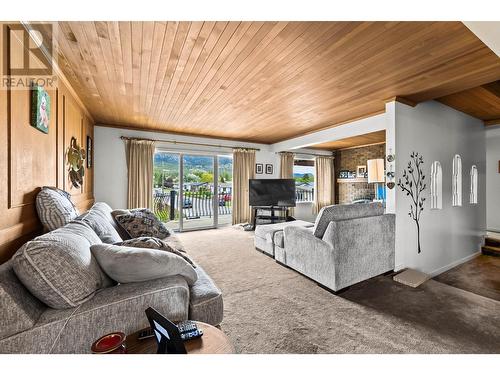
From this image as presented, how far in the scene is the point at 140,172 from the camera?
474 centimetres

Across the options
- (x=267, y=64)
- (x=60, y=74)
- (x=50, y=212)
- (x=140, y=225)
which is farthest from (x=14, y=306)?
(x=60, y=74)

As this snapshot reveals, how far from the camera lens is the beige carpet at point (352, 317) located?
1651 mm

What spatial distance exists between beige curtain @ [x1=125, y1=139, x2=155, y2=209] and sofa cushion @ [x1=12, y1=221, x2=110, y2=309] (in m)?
3.87

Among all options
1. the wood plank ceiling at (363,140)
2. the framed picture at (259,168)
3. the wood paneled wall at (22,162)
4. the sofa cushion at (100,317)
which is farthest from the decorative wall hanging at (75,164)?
the wood plank ceiling at (363,140)

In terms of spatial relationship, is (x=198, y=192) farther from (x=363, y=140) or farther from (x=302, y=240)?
(x=363, y=140)

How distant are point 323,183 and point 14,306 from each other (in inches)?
276

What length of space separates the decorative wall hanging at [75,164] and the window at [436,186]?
202 inches

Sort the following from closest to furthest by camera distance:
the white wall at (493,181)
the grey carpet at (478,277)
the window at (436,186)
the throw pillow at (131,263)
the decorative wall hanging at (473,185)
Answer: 1. the throw pillow at (131,263)
2. the grey carpet at (478,277)
3. the window at (436,186)
4. the decorative wall hanging at (473,185)
5. the white wall at (493,181)

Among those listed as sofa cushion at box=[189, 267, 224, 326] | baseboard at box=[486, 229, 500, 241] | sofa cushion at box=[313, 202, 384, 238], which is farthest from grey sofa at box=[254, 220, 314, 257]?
baseboard at box=[486, 229, 500, 241]

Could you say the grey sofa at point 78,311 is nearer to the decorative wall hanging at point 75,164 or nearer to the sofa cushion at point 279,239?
the decorative wall hanging at point 75,164

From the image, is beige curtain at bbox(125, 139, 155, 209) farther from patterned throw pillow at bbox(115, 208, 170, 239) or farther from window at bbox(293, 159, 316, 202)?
window at bbox(293, 159, 316, 202)

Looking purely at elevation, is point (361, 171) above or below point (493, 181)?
above

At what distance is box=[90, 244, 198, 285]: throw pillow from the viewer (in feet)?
3.82

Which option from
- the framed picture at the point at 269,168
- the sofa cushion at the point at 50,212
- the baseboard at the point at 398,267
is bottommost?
the baseboard at the point at 398,267
